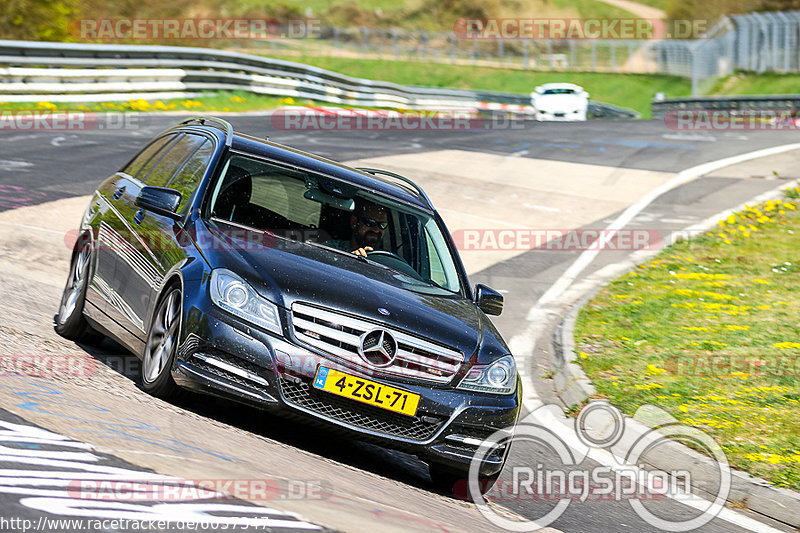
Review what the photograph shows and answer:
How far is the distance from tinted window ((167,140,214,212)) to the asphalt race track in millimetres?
1231

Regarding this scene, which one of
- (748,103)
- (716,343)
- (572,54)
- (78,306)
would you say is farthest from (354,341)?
(572,54)

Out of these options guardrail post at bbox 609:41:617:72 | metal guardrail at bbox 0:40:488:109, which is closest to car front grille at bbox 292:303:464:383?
metal guardrail at bbox 0:40:488:109

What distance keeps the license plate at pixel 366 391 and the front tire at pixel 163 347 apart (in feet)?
2.87

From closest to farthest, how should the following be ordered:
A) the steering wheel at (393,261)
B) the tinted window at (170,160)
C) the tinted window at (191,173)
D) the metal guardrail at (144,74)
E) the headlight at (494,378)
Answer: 1. the headlight at (494,378)
2. the tinted window at (191,173)
3. the steering wheel at (393,261)
4. the tinted window at (170,160)
5. the metal guardrail at (144,74)

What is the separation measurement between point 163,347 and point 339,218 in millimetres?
1762

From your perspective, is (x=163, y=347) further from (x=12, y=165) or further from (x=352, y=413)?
(x=12, y=165)

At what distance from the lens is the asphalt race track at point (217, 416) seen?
189 inches

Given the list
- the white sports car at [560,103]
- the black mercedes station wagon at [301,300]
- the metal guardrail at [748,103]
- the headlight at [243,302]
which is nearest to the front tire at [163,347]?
the black mercedes station wagon at [301,300]

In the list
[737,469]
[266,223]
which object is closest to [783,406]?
[737,469]

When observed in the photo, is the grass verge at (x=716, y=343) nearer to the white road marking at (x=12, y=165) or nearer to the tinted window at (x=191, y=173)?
the tinted window at (x=191, y=173)

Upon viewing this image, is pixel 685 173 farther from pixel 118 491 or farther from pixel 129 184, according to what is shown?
pixel 118 491

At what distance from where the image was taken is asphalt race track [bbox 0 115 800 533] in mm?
4789

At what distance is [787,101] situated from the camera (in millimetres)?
36344

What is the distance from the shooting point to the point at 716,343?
35.1ft
